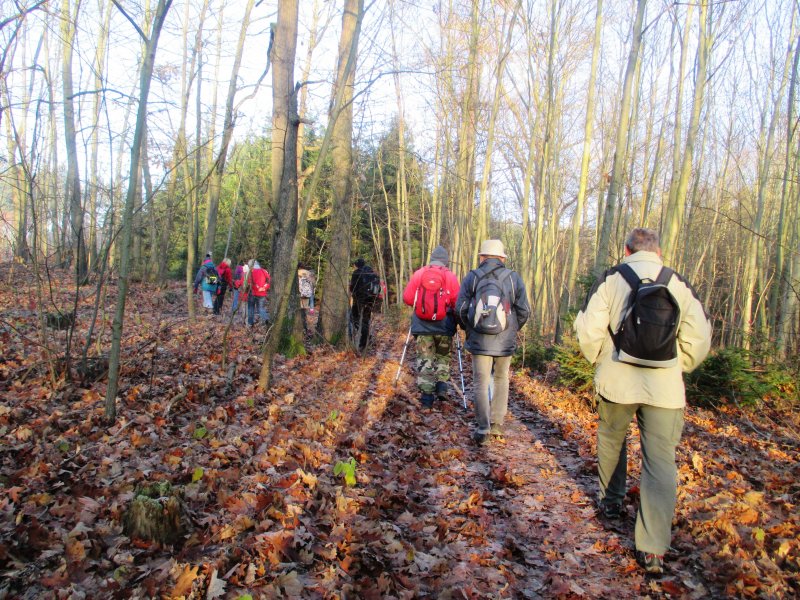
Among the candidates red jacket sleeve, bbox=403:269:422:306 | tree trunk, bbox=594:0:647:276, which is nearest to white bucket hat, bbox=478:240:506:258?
red jacket sleeve, bbox=403:269:422:306

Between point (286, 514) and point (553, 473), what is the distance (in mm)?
2640

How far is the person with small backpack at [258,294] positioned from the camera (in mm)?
13466

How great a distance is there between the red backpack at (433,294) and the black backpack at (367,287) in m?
4.14

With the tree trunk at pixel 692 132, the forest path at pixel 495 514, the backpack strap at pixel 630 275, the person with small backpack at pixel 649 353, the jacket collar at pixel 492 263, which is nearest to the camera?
the forest path at pixel 495 514

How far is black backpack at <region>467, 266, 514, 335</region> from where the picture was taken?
17.5 ft

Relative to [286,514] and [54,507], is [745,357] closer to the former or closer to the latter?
[286,514]

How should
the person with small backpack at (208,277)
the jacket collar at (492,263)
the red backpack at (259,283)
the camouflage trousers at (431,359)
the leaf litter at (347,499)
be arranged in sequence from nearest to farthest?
the leaf litter at (347,499) < the jacket collar at (492,263) < the camouflage trousers at (431,359) < the red backpack at (259,283) < the person with small backpack at (208,277)

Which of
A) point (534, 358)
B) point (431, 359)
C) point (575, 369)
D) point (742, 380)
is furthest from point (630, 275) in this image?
point (534, 358)

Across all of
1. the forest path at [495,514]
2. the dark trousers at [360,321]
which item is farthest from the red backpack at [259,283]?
the forest path at [495,514]

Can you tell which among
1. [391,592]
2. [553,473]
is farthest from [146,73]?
[553,473]

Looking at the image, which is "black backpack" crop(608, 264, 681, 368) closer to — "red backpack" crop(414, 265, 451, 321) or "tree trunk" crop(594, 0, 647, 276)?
"red backpack" crop(414, 265, 451, 321)

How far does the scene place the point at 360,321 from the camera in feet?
34.1

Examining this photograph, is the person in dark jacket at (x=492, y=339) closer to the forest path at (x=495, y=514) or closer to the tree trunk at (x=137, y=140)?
the forest path at (x=495, y=514)

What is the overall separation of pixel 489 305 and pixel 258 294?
9467mm
